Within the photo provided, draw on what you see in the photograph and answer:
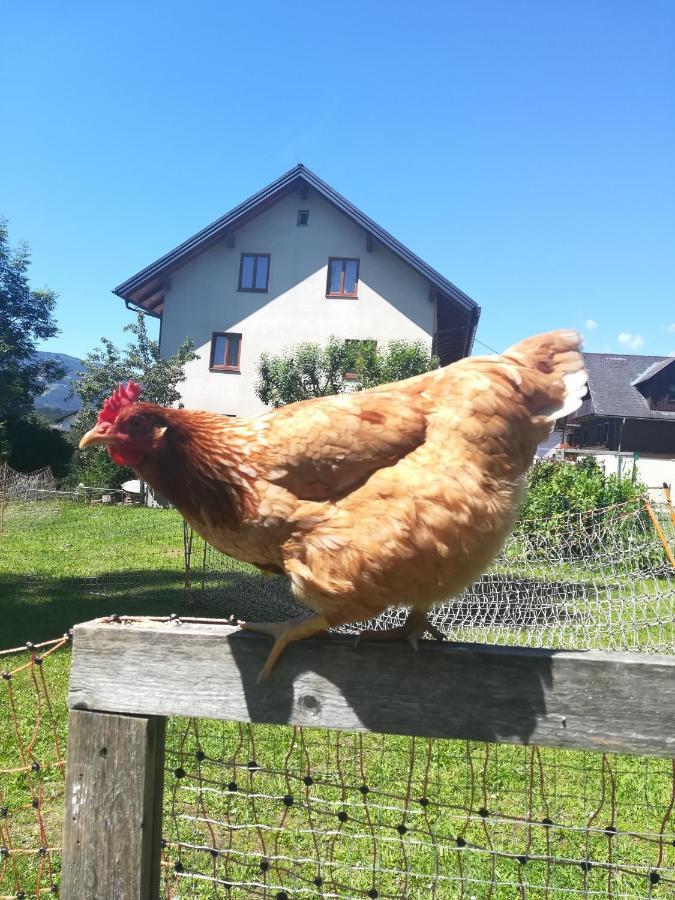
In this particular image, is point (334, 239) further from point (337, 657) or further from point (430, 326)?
point (337, 657)

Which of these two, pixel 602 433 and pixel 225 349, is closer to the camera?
pixel 225 349

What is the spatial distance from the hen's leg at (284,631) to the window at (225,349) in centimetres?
1866

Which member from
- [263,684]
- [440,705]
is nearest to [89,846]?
[263,684]

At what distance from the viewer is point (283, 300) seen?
19.8 meters

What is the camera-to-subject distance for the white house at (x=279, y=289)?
19.3 metres

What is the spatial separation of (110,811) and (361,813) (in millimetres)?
2197

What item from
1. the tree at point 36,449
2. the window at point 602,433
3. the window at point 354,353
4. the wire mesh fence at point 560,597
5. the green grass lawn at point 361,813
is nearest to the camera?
the green grass lawn at point 361,813

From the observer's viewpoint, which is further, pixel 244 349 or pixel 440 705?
pixel 244 349

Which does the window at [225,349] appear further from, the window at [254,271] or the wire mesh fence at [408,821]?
the wire mesh fence at [408,821]

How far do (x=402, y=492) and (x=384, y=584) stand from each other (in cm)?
23

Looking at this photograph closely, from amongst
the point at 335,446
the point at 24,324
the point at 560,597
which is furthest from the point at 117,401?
the point at 24,324

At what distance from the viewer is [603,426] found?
31.5 meters

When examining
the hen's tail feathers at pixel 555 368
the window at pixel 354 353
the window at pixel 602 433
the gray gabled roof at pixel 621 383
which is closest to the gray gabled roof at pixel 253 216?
the window at pixel 354 353

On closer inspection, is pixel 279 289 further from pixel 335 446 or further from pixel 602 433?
pixel 602 433
